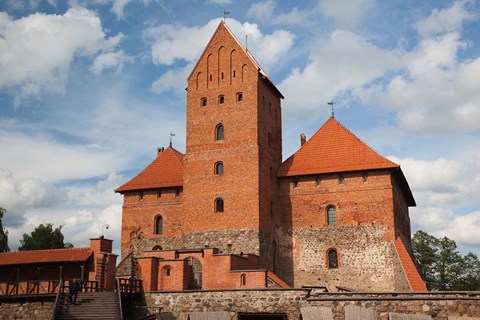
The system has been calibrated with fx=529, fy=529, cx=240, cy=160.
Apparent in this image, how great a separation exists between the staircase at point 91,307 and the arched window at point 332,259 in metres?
12.0

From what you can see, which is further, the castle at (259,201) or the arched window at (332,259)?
the arched window at (332,259)

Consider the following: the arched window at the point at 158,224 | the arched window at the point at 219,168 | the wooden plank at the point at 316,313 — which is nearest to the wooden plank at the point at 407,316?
the wooden plank at the point at 316,313

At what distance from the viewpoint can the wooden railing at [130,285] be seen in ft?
75.6

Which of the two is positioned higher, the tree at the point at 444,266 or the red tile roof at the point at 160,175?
the red tile roof at the point at 160,175

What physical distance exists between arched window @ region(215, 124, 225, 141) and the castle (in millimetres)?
59

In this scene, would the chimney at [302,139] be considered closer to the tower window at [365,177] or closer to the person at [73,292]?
the tower window at [365,177]

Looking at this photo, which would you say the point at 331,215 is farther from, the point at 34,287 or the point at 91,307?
the point at 34,287

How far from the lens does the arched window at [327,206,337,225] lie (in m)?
29.2

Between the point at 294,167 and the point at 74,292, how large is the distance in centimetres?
1489

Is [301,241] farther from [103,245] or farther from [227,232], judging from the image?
[103,245]

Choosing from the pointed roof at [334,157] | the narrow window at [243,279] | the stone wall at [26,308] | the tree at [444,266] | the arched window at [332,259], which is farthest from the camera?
the tree at [444,266]

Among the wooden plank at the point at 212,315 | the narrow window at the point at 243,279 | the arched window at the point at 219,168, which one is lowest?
the wooden plank at the point at 212,315

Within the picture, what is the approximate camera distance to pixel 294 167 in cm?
3111

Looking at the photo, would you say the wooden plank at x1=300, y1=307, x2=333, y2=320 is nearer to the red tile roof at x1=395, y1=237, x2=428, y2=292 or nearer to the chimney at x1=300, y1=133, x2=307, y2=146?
the red tile roof at x1=395, y1=237, x2=428, y2=292
